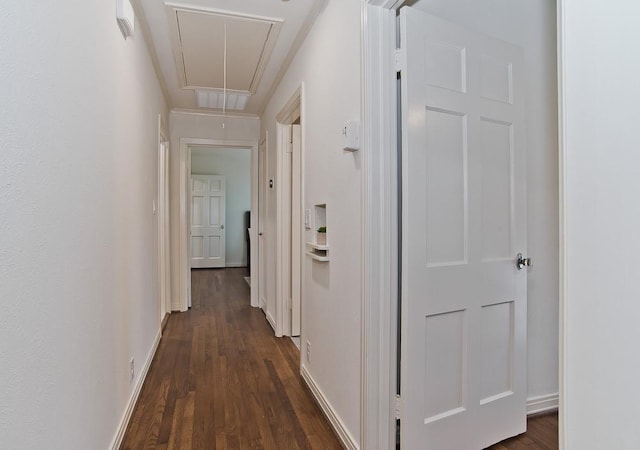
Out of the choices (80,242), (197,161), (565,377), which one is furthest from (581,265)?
(197,161)

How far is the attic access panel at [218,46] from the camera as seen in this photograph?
97.4 inches

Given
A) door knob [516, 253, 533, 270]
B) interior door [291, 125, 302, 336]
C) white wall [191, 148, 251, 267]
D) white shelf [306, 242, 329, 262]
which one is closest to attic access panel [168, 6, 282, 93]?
interior door [291, 125, 302, 336]

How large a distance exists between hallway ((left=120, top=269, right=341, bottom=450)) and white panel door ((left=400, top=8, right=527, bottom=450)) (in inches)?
26.6

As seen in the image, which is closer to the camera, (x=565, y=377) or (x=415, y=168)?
(x=565, y=377)

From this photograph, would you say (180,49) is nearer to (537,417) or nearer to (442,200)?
(442,200)

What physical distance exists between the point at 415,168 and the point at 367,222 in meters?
0.30

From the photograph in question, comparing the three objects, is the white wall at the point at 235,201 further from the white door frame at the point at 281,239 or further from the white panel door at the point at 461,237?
the white panel door at the point at 461,237

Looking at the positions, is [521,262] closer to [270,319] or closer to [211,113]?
[270,319]

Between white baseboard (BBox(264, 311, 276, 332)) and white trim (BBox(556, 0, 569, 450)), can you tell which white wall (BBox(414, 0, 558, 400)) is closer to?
white trim (BBox(556, 0, 569, 450))

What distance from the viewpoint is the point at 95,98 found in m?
1.54

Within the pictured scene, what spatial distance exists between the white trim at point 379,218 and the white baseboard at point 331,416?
0.70ft

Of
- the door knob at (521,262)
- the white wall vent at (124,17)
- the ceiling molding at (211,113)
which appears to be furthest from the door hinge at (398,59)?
the ceiling molding at (211,113)

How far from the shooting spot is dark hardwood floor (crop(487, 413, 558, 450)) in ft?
6.13

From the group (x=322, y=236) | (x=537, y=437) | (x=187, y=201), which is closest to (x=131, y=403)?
(x=322, y=236)
